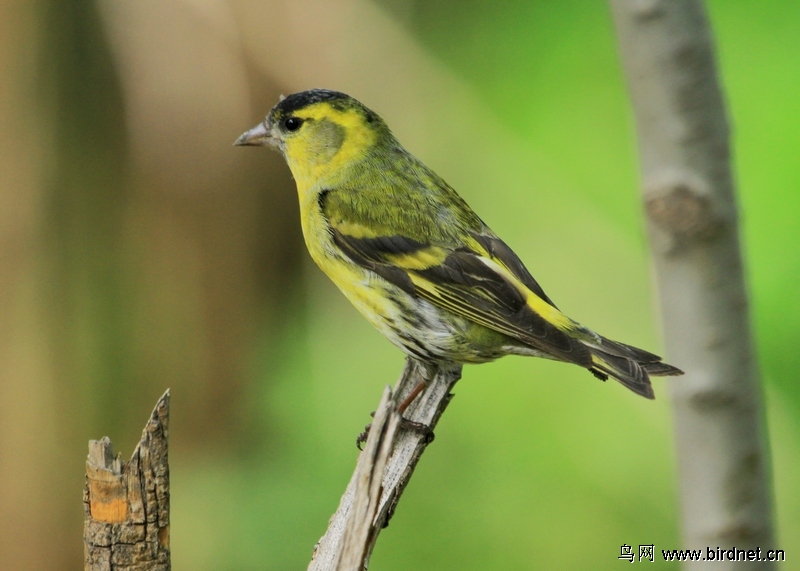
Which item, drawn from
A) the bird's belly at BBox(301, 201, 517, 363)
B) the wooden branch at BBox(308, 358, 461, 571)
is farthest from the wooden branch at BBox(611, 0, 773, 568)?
the bird's belly at BBox(301, 201, 517, 363)

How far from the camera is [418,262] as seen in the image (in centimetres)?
279

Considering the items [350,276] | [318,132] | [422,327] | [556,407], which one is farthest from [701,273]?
[556,407]

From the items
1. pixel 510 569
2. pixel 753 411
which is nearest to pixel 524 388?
pixel 510 569

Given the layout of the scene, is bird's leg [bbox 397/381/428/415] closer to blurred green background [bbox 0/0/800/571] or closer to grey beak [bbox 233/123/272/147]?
blurred green background [bbox 0/0/800/571]

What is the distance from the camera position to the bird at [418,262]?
259 cm

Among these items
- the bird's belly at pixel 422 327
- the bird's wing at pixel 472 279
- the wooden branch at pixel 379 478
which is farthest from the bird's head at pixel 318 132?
the wooden branch at pixel 379 478

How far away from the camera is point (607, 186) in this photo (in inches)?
168

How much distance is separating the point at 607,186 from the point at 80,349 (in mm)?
2744

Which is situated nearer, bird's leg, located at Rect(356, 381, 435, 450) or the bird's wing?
bird's leg, located at Rect(356, 381, 435, 450)

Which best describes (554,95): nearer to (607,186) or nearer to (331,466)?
(607,186)

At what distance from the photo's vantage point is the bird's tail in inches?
89.6

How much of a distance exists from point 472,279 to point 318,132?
93 centimetres

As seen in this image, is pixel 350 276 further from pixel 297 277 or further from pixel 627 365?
pixel 297 277

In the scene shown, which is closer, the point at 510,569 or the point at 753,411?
the point at 753,411
